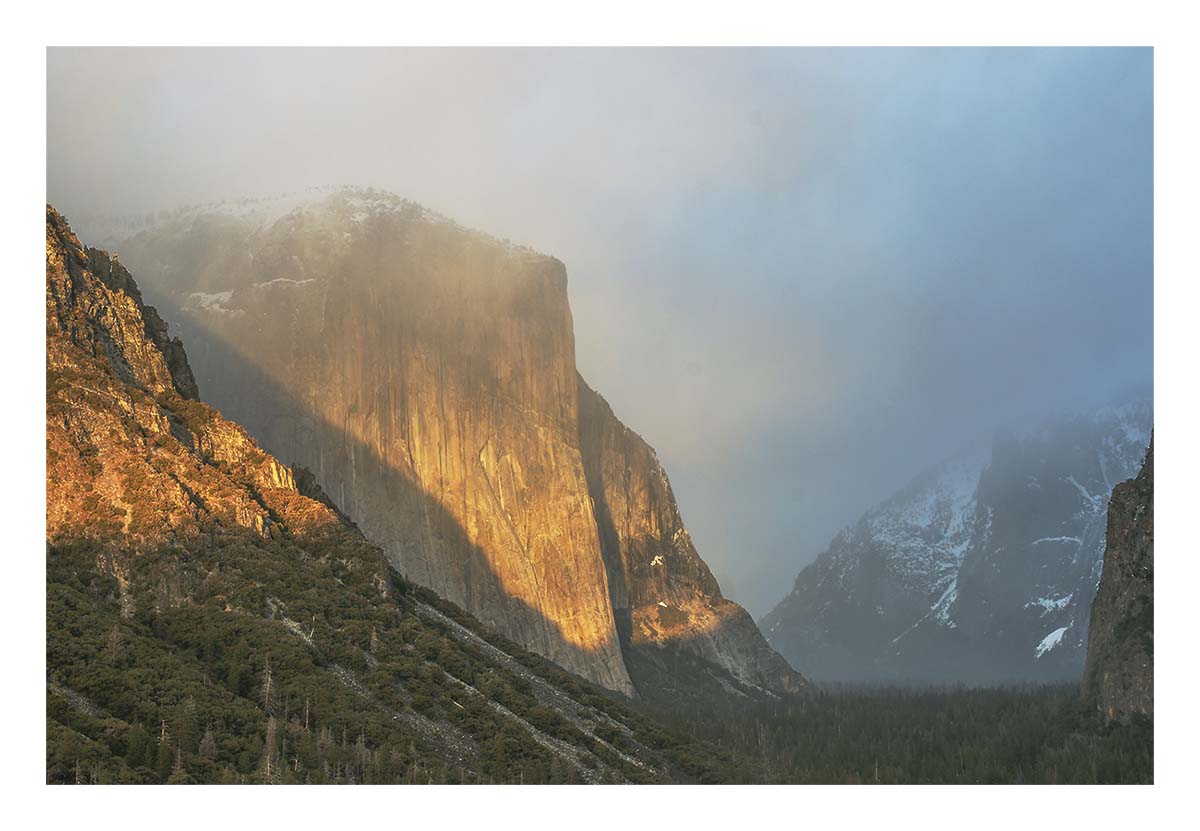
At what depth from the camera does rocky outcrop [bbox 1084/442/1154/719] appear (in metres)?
137

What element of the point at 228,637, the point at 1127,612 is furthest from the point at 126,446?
the point at 1127,612

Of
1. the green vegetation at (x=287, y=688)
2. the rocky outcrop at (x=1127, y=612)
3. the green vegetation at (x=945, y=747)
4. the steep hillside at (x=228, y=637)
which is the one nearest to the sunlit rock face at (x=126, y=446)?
the steep hillside at (x=228, y=637)

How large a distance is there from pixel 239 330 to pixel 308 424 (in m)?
17.2

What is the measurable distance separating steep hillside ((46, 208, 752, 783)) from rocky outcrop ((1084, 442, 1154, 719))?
163 ft

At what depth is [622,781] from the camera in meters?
89.6

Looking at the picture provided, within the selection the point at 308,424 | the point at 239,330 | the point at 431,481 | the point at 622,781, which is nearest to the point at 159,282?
the point at 239,330

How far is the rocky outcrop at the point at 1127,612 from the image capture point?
137 m

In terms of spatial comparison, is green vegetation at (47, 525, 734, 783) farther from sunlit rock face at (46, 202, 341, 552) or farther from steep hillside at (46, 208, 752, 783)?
sunlit rock face at (46, 202, 341, 552)

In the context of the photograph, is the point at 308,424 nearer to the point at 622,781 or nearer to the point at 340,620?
the point at 340,620

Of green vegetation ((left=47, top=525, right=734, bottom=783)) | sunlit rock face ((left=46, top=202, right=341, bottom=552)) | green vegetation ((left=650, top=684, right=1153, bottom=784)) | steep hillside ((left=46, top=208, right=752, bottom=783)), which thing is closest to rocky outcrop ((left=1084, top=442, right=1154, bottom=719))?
green vegetation ((left=650, top=684, right=1153, bottom=784))

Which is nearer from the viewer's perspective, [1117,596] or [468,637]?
[468,637]

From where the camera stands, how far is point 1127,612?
144m

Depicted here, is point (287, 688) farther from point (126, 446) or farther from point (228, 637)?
point (126, 446)
